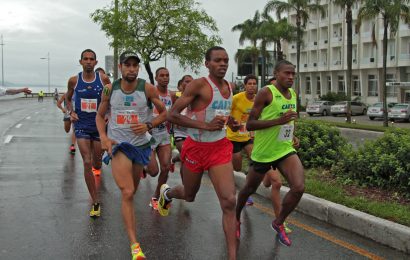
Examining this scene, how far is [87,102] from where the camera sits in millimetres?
6523

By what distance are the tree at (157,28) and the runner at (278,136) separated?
69.7ft

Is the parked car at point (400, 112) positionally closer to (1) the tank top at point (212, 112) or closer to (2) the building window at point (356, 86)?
(2) the building window at point (356, 86)

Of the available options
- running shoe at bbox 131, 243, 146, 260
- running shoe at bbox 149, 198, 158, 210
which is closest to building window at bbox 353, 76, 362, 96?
running shoe at bbox 149, 198, 158, 210

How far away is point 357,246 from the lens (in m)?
5.01

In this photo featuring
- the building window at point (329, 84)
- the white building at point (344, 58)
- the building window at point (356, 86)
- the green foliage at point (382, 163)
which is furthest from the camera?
the building window at point (329, 84)

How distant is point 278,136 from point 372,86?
184ft

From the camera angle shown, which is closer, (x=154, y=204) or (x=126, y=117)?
(x=126, y=117)

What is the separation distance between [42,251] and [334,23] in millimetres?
61812

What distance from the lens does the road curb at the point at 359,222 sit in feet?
16.3

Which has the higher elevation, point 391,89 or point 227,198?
point 391,89

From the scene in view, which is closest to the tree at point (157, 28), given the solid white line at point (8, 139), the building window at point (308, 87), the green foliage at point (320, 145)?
the solid white line at point (8, 139)

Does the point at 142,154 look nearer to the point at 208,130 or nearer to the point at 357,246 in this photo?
the point at 208,130

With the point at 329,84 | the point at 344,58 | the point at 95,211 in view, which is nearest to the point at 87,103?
the point at 95,211

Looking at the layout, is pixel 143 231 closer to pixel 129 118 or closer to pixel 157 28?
pixel 129 118
